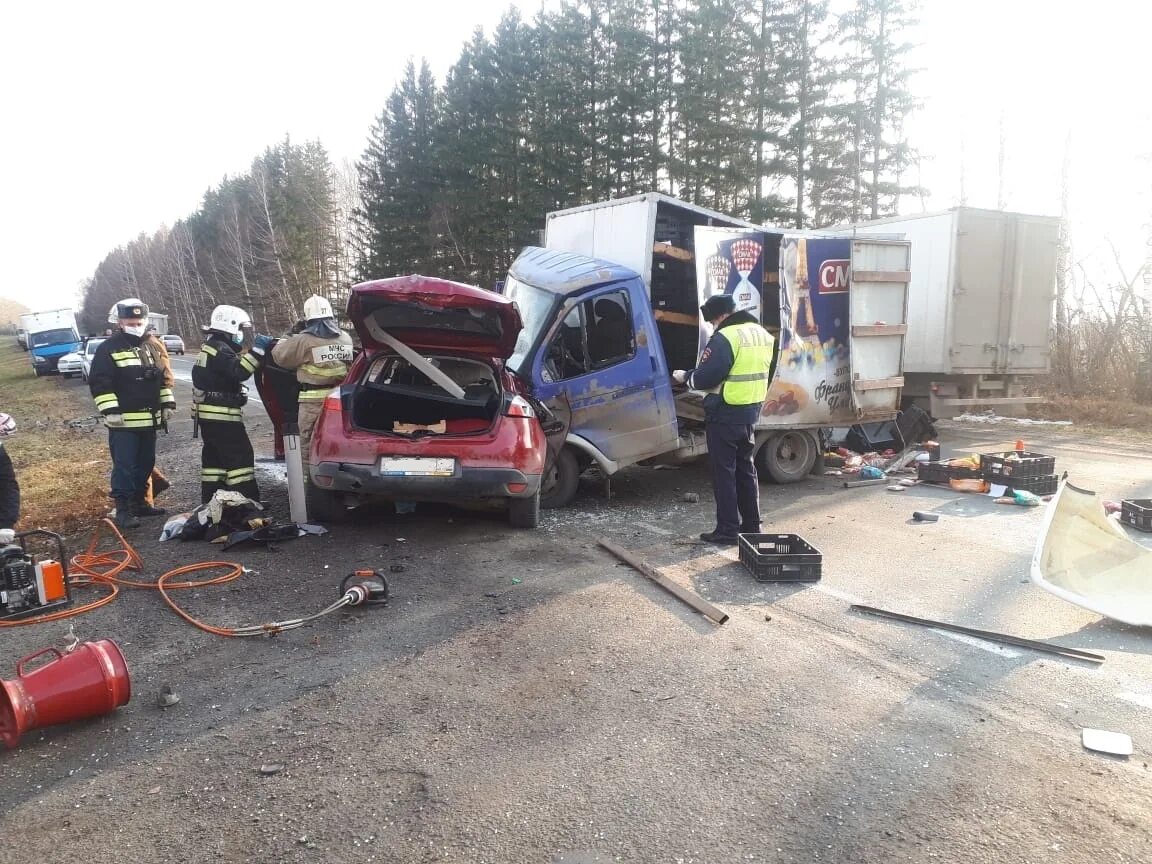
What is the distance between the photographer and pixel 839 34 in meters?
23.8

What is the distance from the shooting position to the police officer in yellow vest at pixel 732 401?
5723 mm

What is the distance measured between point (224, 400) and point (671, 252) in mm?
4637

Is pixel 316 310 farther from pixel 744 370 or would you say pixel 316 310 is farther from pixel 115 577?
pixel 744 370

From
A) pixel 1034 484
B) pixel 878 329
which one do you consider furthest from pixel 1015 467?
pixel 878 329

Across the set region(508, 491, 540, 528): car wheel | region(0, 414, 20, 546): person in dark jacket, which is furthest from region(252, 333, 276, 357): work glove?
region(508, 491, 540, 528): car wheel

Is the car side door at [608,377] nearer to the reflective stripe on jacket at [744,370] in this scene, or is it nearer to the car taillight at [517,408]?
the car taillight at [517,408]

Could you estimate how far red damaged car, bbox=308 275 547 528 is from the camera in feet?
18.0

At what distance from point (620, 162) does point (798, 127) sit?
5.81 m

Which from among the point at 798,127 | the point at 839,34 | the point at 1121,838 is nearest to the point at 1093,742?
the point at 1121,838

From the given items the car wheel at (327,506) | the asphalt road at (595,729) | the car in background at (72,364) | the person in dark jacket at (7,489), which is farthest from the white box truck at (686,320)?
the car in background at (72,364)

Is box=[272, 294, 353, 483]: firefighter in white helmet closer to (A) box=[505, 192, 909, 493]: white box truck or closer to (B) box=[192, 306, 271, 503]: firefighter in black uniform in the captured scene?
(B) box=[192, 306, 271, 503]: firefighter in black uniform

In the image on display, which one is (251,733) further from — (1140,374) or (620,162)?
(620,162)

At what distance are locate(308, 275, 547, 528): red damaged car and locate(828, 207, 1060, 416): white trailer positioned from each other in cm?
670

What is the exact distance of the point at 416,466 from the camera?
547 cm
